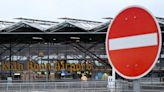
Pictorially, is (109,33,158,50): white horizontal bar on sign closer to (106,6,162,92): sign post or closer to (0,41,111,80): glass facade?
(106,6,162,92): sign post

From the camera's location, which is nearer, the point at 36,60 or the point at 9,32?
the point at 9,32

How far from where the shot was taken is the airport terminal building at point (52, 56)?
43.6 m

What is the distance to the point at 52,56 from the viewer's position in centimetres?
4569

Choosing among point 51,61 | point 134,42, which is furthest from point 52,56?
point 134,42

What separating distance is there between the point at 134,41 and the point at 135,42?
0.01m

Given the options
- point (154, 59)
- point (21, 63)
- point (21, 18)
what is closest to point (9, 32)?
point (21, 18)

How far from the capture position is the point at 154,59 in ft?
10.4

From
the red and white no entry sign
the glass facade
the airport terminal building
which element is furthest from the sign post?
the glass facade

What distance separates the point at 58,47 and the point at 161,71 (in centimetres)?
1136

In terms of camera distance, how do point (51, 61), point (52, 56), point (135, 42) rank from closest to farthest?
point (135, 42)
point (51, 61)
point (52, 56)

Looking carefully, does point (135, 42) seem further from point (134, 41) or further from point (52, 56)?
point (52, 56)

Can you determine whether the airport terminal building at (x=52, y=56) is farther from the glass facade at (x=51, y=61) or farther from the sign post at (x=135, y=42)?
the sign post at (x=135, y=42)

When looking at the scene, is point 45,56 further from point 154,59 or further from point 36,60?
point 154,59

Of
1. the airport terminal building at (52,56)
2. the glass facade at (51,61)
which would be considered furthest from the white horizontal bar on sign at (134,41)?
the glass facade at (51,61)
